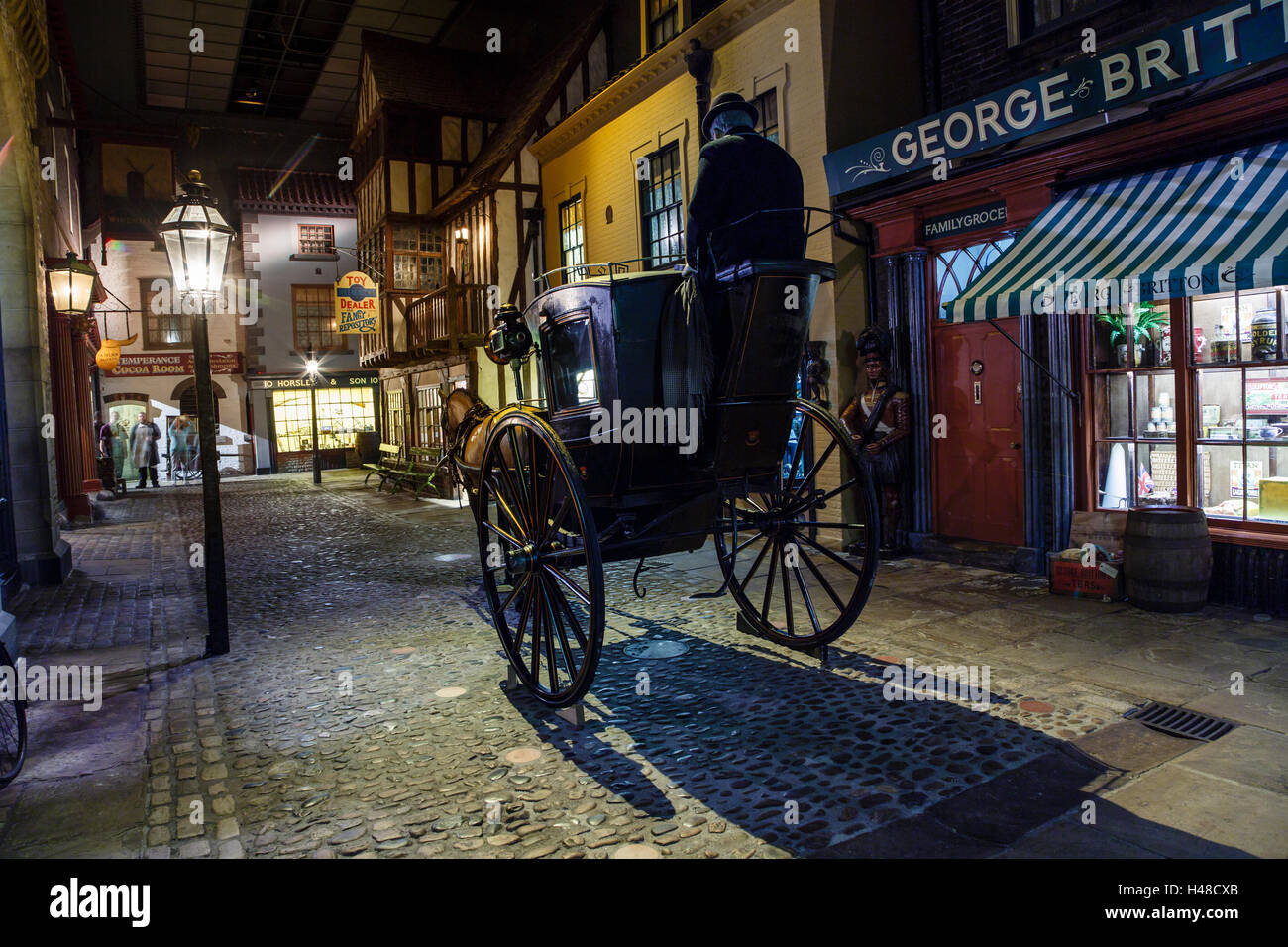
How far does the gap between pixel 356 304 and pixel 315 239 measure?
9.51m

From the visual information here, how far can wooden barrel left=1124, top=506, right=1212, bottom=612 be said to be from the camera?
6082mm

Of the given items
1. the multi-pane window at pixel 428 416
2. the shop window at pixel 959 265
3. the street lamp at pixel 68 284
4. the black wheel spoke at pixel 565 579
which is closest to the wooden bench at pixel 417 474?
the multi-pane window at pixel 428 416

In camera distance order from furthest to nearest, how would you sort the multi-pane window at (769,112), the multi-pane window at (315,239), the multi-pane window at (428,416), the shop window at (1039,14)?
1. the multi-pane window at (315,239)
2. the multi-pane window at (428,416)
3. the multi-pane window at (769,112)
4. the shop window at (1039,14)

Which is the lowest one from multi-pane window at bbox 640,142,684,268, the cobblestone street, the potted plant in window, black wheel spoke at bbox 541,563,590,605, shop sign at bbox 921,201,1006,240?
the cobblestone street

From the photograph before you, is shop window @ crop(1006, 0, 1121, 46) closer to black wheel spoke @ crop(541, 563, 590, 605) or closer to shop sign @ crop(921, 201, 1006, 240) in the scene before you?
shop sign @ crop(921, 201, 1006, 240)

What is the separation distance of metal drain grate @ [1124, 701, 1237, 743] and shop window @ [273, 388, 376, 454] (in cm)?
3036

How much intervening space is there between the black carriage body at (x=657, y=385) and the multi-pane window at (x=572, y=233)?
11915 millimetres

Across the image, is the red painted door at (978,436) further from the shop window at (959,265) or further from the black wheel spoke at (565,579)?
the black wheel spoke at (565,579)

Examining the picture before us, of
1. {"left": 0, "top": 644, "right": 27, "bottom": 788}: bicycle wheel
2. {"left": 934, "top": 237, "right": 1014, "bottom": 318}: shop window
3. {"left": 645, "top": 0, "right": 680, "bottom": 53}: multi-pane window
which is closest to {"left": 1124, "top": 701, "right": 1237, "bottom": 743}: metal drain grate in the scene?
{"left": 934, "top": 237, "right": 1014, "bottom": 318}: shop window

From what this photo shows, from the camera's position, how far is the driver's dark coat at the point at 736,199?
4.58 meters

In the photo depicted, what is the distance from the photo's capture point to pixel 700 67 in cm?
1188

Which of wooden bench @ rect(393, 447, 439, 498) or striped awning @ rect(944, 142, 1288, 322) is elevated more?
striped awning @ rect(944, 142, 1288, 322)

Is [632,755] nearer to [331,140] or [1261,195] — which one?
[1261,195]

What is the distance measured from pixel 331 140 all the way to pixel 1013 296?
102 feet
